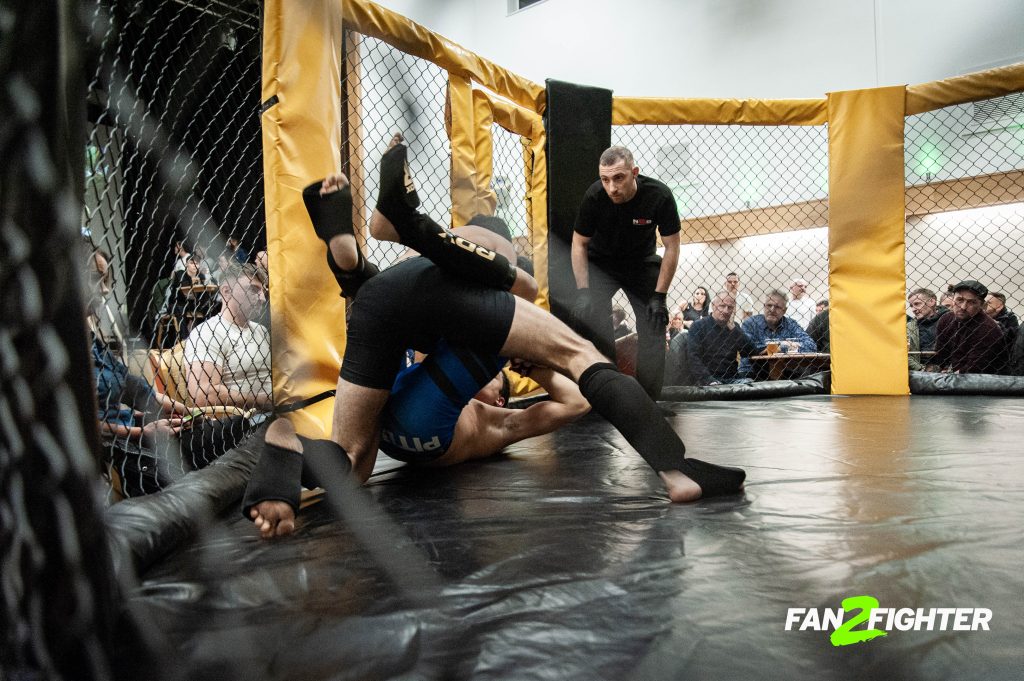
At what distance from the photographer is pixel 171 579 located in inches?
40.9

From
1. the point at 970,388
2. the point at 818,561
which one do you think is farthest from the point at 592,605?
the point at 970,388

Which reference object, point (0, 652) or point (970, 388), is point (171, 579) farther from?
point (970, 388)

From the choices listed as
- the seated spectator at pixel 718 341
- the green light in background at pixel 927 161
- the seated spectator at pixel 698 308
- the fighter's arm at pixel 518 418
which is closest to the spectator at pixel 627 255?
the fighter's arm at pixel 518 418

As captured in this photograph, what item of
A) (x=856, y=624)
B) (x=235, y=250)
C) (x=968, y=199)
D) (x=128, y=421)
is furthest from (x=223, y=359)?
(x=968, y=199)

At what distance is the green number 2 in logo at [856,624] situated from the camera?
0.74 m

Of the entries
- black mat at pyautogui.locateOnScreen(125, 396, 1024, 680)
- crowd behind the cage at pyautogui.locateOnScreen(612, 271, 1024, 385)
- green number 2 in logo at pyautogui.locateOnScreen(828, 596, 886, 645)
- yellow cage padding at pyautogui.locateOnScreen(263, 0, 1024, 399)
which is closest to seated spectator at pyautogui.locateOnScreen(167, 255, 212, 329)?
yellow cage padding at pyautogui.locateOnScreen(263, 0, 1024, 399)

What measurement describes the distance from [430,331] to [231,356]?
52.8 inches

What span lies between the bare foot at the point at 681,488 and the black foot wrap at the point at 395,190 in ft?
2.59

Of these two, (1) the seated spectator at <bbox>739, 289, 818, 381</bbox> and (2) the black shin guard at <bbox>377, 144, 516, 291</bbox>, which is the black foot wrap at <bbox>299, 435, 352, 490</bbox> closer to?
(2) the black shin guard at <bbox>377, 144, 516, 291</bbox>

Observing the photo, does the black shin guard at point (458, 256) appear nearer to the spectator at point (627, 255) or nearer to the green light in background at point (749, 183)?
the spectator at point (627, 255)

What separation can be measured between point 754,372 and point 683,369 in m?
0.70

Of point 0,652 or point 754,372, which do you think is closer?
point 0,652

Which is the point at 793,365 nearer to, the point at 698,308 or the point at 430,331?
the point at 698,308

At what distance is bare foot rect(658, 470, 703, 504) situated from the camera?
1.35m
